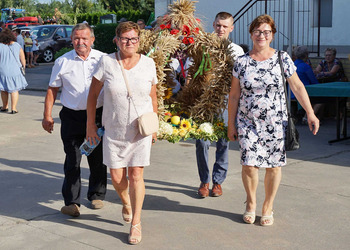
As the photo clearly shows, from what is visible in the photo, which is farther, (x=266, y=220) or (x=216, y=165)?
(x=216, y=165)

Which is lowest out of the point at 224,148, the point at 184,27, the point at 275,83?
the point at 224,148

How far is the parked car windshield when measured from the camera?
93.4 ft

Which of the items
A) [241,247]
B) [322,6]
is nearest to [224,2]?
[322,6]

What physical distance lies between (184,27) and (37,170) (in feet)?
9.94

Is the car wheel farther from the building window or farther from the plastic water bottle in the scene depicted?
the plastic water bottle

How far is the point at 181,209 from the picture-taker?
585cm

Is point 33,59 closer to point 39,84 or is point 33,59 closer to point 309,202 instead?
point 39,84

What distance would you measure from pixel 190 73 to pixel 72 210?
1938 millimetres

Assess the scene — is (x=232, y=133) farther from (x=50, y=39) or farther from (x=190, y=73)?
(x=50, y=39)

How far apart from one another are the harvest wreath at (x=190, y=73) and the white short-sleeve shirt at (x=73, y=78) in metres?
0.65

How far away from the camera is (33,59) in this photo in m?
27.6

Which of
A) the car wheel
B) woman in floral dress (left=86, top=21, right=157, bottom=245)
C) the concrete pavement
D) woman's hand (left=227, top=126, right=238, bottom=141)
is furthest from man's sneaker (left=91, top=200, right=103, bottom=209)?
the car wheel

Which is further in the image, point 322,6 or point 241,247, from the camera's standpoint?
point 322,6

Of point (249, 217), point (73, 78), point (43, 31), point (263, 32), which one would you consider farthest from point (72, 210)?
point (43, 31)
